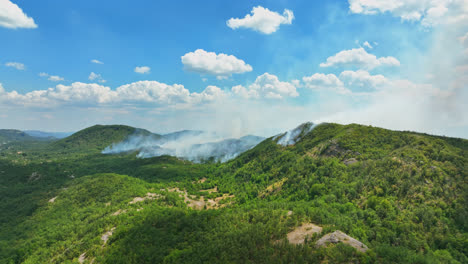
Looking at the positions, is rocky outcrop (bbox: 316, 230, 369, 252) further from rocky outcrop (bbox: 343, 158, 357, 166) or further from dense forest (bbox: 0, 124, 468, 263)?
rocky outcrop (bbox: 343, 158, 357, 166)

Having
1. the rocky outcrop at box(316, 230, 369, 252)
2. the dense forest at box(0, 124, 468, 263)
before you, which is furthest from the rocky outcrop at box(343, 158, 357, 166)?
the rocky outcrop at box(316, 230, 369, 252)

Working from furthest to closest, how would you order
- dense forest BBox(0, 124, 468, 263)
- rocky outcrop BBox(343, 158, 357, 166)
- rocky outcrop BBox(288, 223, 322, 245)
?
rocky outcrop BBox(343, 158, 357, 166)
rocky outcrop BBox(288, 223, 322, 245)
dense forest BBox(0, 124, 468, 263)

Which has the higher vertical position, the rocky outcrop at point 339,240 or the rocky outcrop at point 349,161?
the rocky outcrop at point 349,161

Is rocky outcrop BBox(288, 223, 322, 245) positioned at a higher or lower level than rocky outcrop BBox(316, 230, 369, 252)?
lower

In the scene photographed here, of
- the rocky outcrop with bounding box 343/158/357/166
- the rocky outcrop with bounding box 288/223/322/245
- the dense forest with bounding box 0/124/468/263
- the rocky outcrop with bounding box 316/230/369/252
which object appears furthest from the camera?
the rocky outcrop with bounding box 343/158/357/166

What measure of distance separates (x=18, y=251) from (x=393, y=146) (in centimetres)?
25513

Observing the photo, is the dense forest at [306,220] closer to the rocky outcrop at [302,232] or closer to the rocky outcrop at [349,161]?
the rocky outcrop at [349,161]

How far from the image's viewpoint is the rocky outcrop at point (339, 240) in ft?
199

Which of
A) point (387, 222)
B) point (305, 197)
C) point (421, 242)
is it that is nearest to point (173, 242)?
point (305, 197)

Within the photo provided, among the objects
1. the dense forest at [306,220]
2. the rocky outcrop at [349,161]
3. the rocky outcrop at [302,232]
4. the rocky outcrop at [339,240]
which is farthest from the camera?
the rocky outcrop at [349,161]

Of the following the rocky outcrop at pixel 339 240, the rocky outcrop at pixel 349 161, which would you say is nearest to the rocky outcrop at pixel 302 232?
the rocky outcrop at pixel 339 240

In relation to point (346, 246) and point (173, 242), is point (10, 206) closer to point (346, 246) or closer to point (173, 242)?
point (173, 242)

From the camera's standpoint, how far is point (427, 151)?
12188 cm

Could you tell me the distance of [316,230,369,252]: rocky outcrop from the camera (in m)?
60.7
